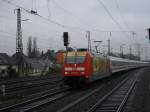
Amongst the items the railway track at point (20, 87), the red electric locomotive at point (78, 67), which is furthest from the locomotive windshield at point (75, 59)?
the railway track at point (20, 87)

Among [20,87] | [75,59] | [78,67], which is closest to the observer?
A: [78,67]

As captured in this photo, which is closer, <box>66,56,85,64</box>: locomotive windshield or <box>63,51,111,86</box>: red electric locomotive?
<box>63,51,111,86</box>: red electric locomotive

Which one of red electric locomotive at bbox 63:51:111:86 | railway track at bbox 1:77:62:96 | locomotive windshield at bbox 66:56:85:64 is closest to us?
red electric locomotive at bbox 63:51:111:86

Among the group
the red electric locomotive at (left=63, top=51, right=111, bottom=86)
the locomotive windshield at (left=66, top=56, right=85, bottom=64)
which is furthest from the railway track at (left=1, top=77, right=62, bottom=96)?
the locomotive windshield at (left=66, top=56, right=85, bottom=64)

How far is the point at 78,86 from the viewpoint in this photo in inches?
1120

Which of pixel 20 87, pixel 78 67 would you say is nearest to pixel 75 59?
pixel 78 67

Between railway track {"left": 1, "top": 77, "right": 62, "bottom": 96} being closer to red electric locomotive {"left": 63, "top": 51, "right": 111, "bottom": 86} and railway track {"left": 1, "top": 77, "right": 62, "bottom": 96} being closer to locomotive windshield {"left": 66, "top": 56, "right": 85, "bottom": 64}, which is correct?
red electric locomotive {"left": 63, "top": 51, "right": 111, "bottom": 86}

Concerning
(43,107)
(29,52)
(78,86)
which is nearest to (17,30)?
(78,86)

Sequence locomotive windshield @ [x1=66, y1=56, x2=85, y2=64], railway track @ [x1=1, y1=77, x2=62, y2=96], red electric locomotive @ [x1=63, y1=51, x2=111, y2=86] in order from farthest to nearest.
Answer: railway track @ [x1=1, y1=77, x2=62, y2=96] → locomotive windshield @ [x1=66, y1=56, x2=85, y2=64] → red electric locomotive @ [x1=63, y1=51, x2=111, y2=86]

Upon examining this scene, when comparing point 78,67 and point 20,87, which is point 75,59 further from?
point 20,87

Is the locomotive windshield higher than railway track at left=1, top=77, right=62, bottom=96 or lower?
higher

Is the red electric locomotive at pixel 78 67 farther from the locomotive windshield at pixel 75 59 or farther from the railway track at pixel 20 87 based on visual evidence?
the railway track at pixel 20 87

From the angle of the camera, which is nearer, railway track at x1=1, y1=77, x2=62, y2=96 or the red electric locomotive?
the red electric locomotive

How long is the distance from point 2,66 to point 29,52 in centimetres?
6101
